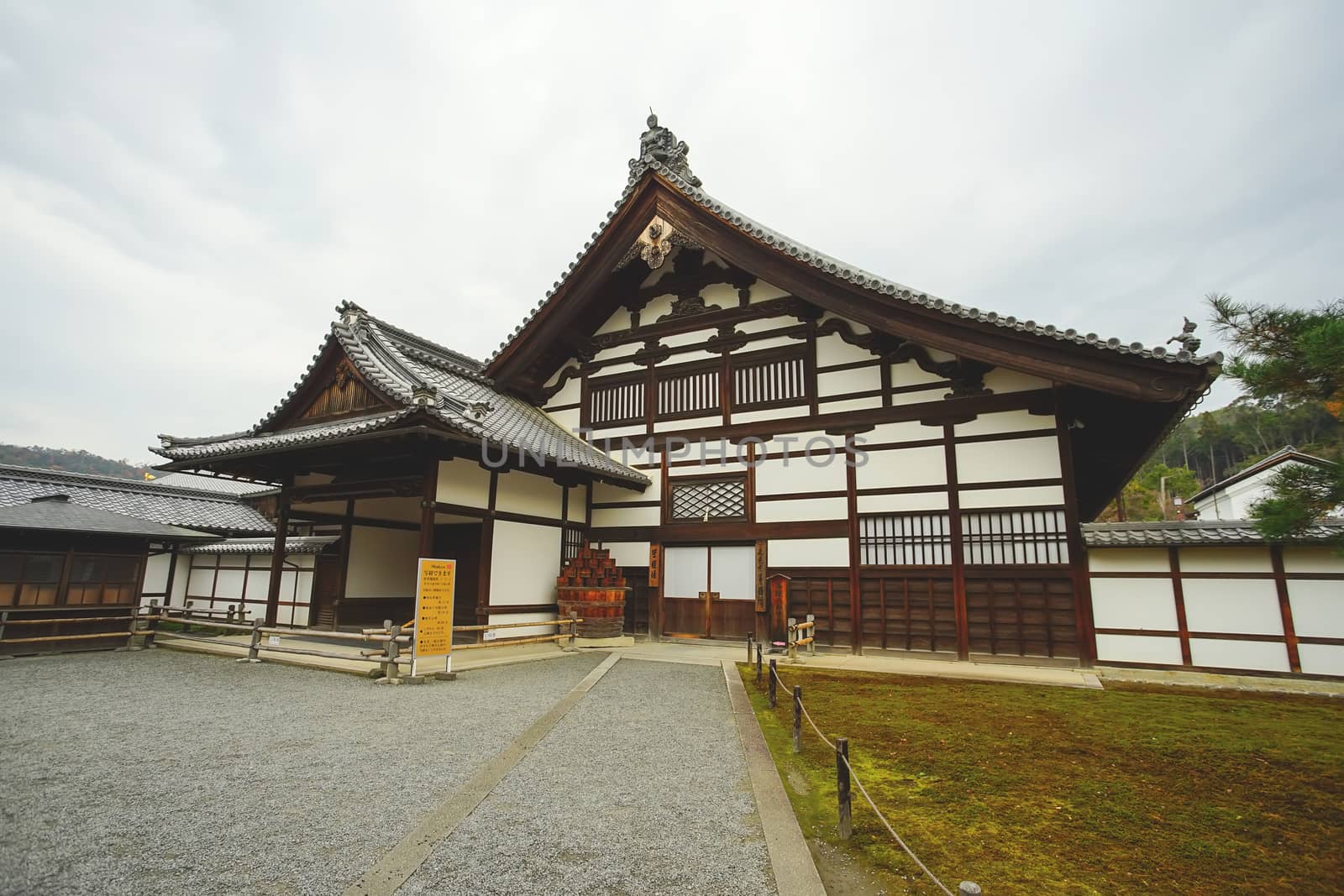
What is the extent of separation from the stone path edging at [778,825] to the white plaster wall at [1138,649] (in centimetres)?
677

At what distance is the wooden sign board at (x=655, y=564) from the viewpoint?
1343 cm

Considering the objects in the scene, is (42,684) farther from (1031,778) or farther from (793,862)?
(1031,778)

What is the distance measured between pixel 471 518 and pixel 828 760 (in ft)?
28.0

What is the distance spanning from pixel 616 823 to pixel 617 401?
11472mm

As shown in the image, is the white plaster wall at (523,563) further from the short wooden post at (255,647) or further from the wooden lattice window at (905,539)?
the wooden lattice window at (905,539)

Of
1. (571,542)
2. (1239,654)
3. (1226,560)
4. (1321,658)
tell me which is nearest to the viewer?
(1321,658)

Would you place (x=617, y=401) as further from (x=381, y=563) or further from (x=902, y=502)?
(x=902, y=502)

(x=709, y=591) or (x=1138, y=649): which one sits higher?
(x=709, y=591)

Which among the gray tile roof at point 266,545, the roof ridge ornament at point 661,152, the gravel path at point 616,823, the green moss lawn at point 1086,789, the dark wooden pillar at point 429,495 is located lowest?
the gravel path at point 616,823

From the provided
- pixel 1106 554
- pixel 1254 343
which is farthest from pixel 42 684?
pixel 1106 554

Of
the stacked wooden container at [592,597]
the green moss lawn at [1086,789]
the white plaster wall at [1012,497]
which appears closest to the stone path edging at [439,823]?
the green moss lawn at [1086,789]

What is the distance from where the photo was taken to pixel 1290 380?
3.87 metres

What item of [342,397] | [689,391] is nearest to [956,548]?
[689,391]

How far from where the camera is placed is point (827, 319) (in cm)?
1278
